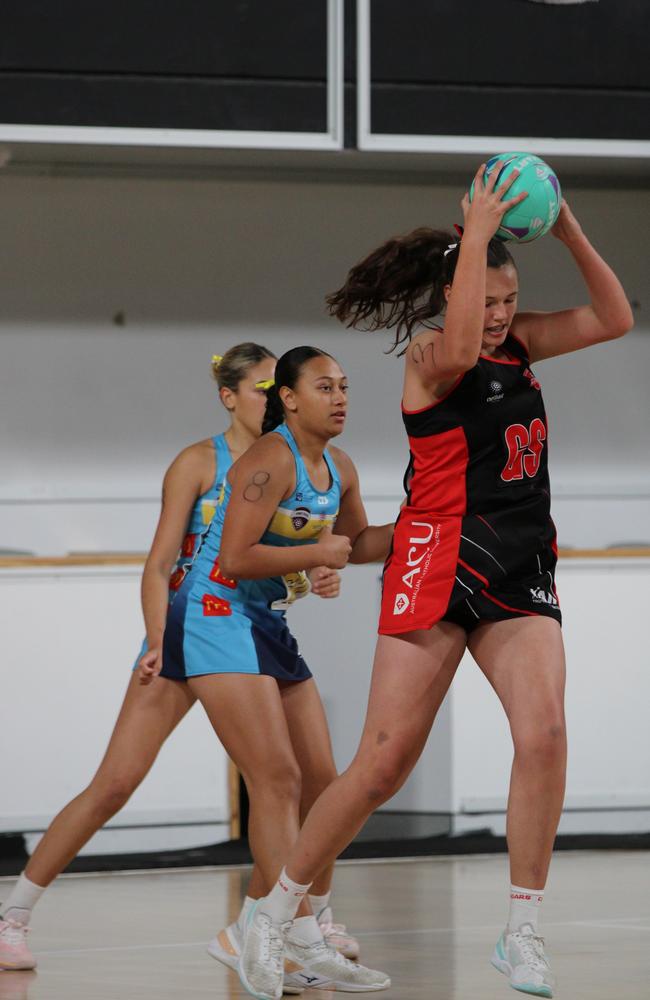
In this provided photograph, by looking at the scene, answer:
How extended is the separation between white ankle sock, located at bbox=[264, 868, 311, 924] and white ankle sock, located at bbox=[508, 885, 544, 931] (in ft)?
1.49

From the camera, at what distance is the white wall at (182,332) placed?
6.61 metres

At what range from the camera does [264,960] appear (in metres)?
3.26

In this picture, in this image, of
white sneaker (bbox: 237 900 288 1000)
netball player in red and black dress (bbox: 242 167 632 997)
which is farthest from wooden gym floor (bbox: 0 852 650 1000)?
netball player in red and black dress (bbox: 242 167 632 997)

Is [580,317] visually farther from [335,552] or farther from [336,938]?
[336,938]

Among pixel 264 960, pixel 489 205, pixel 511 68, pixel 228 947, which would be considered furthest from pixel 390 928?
pixel 511 68

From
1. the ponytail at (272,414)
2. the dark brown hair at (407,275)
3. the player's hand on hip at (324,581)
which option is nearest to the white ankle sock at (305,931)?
the player's hand on hip at (324,581)

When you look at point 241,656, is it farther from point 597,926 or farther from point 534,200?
point 597,926

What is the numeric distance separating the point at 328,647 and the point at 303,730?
9.87 ft

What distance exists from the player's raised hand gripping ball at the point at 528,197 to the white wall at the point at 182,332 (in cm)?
356

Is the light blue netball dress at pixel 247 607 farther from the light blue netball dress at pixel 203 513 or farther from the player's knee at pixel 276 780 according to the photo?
the player's knee at pixel 276 780

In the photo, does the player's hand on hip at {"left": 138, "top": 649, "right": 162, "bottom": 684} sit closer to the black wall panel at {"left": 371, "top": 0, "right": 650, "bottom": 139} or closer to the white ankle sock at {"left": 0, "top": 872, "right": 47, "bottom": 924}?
the white ankle sock at {"left": 0, "top": 872, "right": 47, "bottom": 924}

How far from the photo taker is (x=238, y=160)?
6215 millimetres

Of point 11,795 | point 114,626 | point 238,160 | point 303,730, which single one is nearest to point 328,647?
point 114,626

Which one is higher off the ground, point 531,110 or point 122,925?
point 531,110
